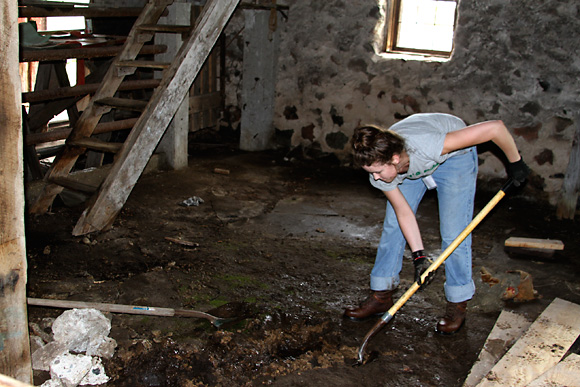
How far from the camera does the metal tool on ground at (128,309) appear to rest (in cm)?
311

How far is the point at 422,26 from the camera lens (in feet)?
20.7

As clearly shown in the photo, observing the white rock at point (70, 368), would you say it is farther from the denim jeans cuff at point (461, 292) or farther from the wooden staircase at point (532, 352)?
the denim jeans cuff at point (461, 292)

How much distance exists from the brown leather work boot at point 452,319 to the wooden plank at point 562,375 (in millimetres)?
645

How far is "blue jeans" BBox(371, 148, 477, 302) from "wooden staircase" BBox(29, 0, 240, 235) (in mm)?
2179

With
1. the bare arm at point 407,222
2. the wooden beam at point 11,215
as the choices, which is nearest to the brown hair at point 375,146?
the bare arm at point 407,222

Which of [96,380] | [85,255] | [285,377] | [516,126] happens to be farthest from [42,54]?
[516,126]

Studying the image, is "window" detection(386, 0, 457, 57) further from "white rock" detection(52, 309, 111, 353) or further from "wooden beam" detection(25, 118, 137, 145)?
"white rock" detection(52, 309, 111, 353)

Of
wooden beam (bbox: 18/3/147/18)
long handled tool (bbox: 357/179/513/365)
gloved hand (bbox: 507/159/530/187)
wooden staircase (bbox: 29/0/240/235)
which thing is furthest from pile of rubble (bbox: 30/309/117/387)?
wooden beam (bbox: 18/3/147/18)

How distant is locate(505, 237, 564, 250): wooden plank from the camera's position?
447 centimetres

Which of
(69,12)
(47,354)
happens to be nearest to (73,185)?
(69,12)

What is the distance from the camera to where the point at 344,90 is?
22.1 ft

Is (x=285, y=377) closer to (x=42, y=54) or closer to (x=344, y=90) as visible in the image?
(x=42, y=54)

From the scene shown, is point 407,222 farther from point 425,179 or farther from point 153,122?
point 153,122

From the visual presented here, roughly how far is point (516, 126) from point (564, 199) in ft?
2.88
